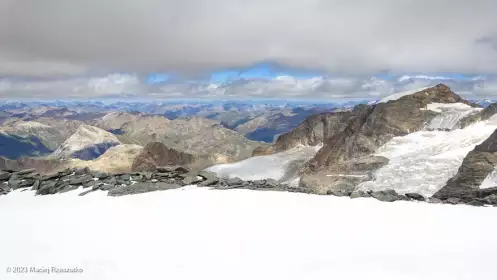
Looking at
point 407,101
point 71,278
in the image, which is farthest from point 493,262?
point 407,101

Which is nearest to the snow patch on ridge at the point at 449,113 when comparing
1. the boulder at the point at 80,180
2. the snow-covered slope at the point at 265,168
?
the snow-covered slope at the point at 265,168

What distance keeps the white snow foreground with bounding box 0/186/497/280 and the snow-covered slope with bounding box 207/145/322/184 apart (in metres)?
88.8

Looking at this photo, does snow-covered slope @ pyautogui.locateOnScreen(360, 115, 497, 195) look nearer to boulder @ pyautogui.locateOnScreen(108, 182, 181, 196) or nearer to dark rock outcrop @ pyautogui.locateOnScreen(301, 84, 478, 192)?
dark rock outcrop @ pyautogui.locateOnScreen(301, 84, 478, 192)

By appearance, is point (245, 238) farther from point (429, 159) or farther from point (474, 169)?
point (429, 159)

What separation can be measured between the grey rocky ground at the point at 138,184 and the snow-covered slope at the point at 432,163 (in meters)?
38.9

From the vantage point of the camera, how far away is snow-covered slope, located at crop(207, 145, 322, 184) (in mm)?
111312

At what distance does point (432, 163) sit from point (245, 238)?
59188mm

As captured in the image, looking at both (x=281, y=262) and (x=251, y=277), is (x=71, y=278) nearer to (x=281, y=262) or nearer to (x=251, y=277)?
(x=251, y=277)

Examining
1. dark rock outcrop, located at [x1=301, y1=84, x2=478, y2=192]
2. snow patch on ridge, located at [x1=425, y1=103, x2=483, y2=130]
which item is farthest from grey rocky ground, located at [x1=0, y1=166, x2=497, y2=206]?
snow patch on ridge, located at [x1=425, y1=103, x2=483, y2=130]

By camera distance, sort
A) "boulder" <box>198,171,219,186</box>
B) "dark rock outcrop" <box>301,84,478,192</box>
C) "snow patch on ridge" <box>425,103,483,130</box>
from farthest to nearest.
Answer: "dark rock outcrop" <box>301,84,478,192</box> → "snow patch on ridge" <box>425,103,483,130</box> → "boulder" <box>198,171,219,186</box>

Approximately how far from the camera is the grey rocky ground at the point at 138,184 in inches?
630

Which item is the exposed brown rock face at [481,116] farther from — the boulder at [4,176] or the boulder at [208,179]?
the boulder at [4,176]

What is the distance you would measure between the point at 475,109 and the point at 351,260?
101 metres

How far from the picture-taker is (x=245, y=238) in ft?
34.5
